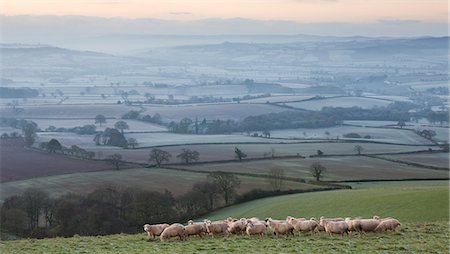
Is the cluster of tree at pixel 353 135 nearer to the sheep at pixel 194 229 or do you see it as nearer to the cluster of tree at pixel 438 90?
the sheep at pixel 194 229

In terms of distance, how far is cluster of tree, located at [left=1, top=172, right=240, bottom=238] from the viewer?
34062mm

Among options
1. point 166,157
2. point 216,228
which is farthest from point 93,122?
point 216,228

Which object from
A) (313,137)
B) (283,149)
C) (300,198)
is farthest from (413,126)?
(300,198)

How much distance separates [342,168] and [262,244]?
41.1 metres

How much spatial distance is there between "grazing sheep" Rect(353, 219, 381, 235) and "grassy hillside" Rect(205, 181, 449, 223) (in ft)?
19.2

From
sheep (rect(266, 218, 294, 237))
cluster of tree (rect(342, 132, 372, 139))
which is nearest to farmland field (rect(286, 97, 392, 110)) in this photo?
cluster of tree (rect(342, 132, 372, 139))

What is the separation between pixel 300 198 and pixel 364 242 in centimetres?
1987

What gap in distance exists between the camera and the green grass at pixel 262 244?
17.7 m

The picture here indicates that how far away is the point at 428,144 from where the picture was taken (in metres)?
78.9

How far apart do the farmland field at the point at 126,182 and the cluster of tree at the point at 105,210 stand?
5.56 metres

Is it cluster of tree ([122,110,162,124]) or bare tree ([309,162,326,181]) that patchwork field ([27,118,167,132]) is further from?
bare tree ([309,162,326,181])

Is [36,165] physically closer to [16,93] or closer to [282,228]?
[282,228]

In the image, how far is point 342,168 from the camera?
5866 centimetres

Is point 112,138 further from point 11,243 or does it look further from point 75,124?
point 11,243
